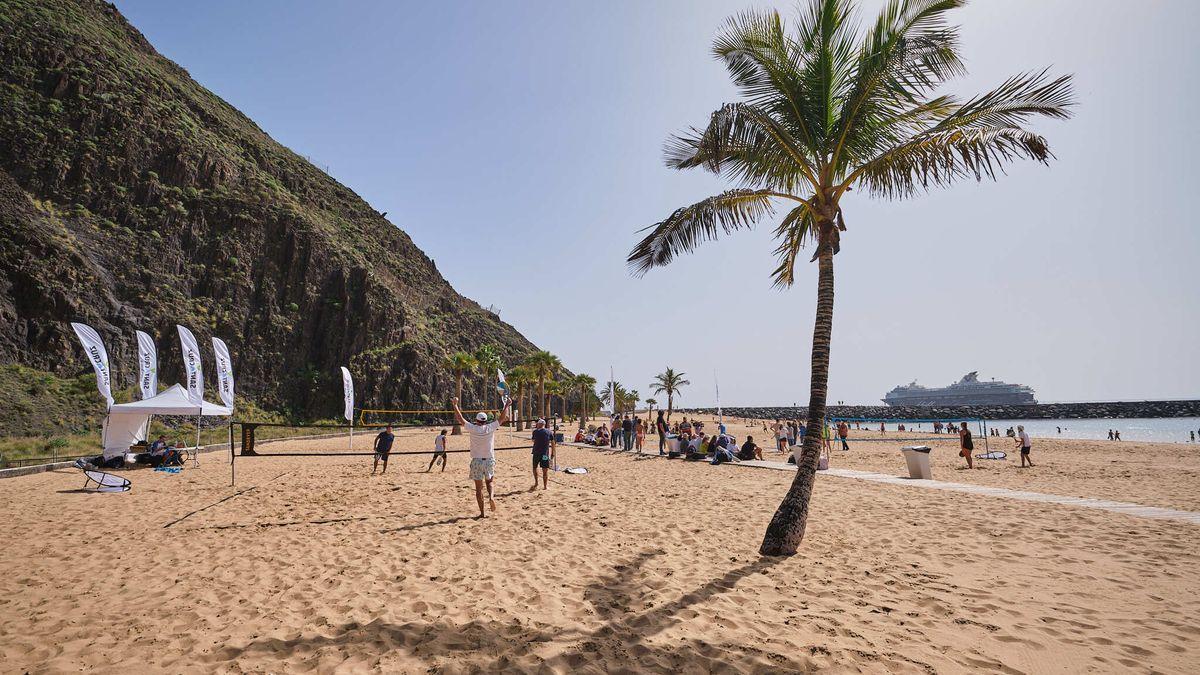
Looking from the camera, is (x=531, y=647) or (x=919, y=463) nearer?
(x=531, y=647)

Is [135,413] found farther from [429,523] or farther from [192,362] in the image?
[429,523]

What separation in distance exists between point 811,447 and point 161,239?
61.6m

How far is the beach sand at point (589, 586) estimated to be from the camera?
397 cm

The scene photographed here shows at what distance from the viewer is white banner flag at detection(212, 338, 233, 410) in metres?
18.8

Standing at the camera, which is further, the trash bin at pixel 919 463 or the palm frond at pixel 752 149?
the trash bin at pixel 919 463

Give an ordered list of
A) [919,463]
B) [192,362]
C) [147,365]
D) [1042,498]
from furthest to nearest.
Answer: [192,362]
[147,365]
[919,463]
[1042,498]

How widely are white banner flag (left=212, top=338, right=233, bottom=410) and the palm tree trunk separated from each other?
20132 mm

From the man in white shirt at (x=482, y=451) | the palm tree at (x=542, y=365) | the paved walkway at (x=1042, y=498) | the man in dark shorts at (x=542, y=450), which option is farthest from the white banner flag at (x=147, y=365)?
the palm tree at (x=542, y=365)

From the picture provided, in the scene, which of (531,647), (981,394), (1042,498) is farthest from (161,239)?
(981,394)

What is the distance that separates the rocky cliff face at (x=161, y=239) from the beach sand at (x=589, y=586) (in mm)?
39555

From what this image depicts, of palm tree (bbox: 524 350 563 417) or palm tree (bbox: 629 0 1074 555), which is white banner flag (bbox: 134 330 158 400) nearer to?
palm tree (bbox: 629 0 1074 555)

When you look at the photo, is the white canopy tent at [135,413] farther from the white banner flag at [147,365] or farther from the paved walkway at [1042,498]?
the paved walkway at [1042,498]

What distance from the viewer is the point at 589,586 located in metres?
5.57

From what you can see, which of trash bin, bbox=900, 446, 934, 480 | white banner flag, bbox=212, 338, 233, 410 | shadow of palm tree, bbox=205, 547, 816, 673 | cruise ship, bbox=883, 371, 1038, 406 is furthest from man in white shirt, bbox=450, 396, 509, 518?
cruise ship, bbox=883, 371, 1038, 406
